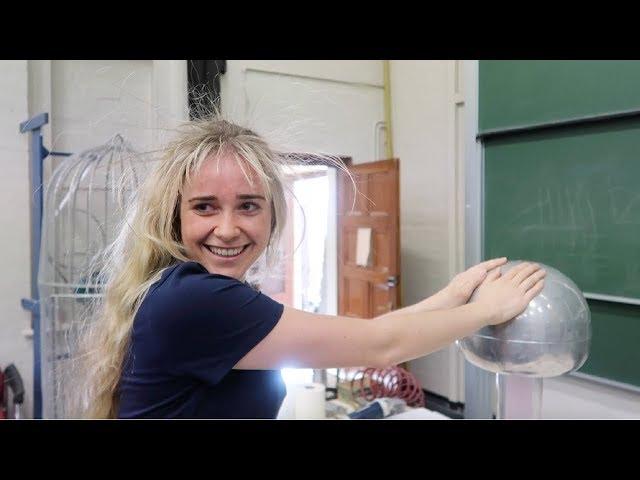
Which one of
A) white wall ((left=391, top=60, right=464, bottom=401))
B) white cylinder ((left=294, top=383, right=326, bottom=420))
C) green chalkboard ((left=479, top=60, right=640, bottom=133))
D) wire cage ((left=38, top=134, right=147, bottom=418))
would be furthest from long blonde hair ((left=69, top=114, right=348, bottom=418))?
white wall ((left=391, top=60, right=464, bottom=401))

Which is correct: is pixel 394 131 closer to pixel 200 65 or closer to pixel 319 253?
pixel 319 253

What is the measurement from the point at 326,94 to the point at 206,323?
355 cm

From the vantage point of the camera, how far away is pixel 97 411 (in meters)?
0.95

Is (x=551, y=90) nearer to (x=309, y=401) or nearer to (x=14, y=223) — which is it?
(x=309, y=401)

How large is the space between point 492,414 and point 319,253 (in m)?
2.74

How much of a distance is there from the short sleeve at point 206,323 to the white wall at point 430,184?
314 centimetres

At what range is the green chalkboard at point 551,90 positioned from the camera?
5.71 feet

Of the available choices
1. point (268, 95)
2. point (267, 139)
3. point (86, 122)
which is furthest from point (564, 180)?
point (86, 122)

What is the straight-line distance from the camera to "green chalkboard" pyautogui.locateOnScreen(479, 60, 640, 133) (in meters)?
1.74

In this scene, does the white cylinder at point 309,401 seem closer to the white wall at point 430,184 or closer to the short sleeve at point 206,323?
the short sleeve at point 206,323

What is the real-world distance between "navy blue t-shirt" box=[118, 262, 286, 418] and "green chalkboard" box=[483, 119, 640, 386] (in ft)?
4.73

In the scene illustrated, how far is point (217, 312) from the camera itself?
2.53 feet

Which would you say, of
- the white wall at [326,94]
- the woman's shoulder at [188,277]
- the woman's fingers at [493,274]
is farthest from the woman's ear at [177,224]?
the white wall at [326,94]

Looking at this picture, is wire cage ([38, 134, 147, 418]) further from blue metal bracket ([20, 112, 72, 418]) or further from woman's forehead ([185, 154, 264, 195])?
woman's forehead ([185, 154, 264, 195])
